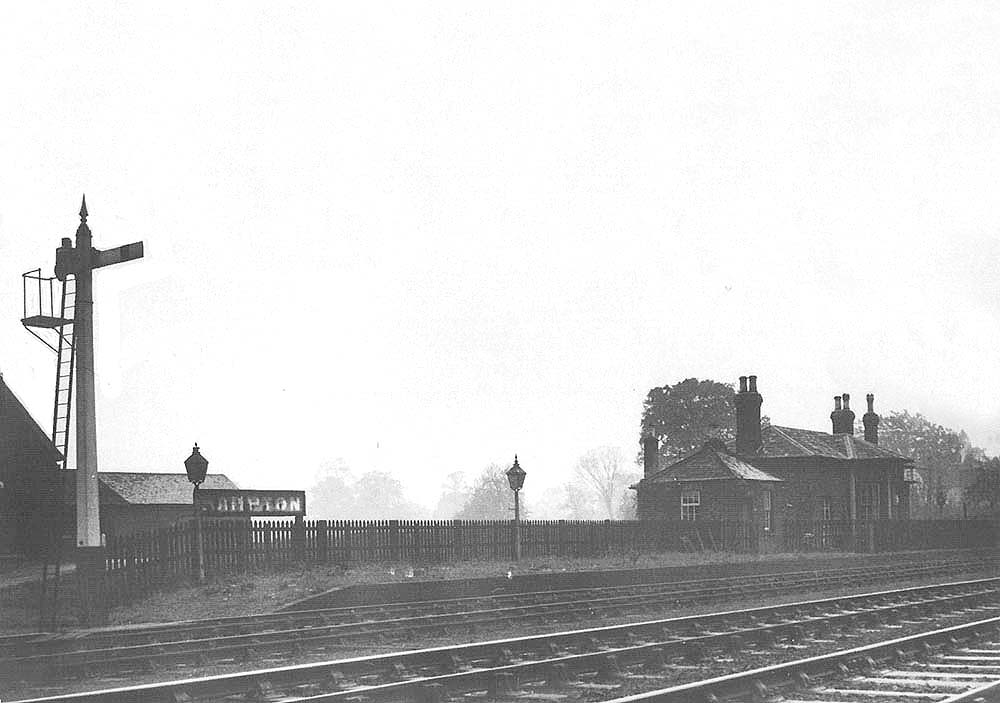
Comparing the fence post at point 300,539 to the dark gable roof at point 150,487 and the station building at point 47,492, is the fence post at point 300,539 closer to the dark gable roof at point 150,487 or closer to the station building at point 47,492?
the station building at point 47,492

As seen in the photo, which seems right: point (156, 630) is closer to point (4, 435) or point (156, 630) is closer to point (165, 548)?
point (165, 548)

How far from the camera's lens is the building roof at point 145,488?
124 feet

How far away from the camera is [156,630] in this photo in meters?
16.2

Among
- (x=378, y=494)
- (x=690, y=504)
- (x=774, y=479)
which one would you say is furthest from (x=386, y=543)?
(x=378, y=494)

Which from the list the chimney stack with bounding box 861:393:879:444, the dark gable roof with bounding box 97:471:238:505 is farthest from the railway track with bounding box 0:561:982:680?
the chimney stack with bounding box 861:393:879:444

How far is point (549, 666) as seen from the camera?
11359 millimetres

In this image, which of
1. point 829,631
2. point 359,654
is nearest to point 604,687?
point 359,654

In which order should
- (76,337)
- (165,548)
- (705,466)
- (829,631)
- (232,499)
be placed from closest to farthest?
(829,631)
(76,337)
(165,548)
(232,499)
(705,466)

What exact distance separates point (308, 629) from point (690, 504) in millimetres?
32864

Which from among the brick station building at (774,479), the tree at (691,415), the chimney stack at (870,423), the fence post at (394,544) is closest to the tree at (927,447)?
the tree at (691,415)

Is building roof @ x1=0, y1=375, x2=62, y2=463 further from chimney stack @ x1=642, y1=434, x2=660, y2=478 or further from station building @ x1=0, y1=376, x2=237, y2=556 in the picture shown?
Answer: chimney stack @ x1=642, y1=434, x2=660, y2=478

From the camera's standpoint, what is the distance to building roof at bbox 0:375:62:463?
29625 mm

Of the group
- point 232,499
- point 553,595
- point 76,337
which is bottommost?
point 553,595

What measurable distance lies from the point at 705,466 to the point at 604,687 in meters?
35.7
